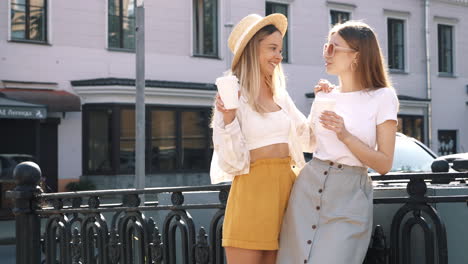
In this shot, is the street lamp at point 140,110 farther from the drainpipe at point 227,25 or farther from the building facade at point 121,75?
the drainpipe at point 227,25

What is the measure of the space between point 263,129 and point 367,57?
2.01ft

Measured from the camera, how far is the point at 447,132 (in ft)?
98.2

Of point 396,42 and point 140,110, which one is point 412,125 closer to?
point 396,42

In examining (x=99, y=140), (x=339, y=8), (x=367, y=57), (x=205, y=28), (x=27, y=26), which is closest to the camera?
(x=367, y=57)

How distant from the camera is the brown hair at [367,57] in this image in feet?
11.1

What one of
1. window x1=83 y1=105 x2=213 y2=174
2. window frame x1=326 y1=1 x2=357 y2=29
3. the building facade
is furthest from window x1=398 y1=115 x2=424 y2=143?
window x1=83 y1=105 x2=213 y2=174

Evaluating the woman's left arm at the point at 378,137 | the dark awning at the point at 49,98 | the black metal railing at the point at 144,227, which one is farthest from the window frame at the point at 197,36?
the woman's left arm at the point at 378,137

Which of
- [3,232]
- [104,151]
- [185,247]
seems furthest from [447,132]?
[185,247]

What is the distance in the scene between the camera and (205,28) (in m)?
23.5

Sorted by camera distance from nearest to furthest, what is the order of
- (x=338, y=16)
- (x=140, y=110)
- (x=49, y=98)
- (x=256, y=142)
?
(x=256, y=142) < (x=140, y=110) < (x=49, y=98) < (x=338, y=16)

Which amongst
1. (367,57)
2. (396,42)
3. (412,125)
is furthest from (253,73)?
(396,42)

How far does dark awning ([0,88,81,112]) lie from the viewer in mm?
18953

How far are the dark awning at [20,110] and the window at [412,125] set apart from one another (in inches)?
552

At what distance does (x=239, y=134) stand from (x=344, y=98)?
1.70 ft
